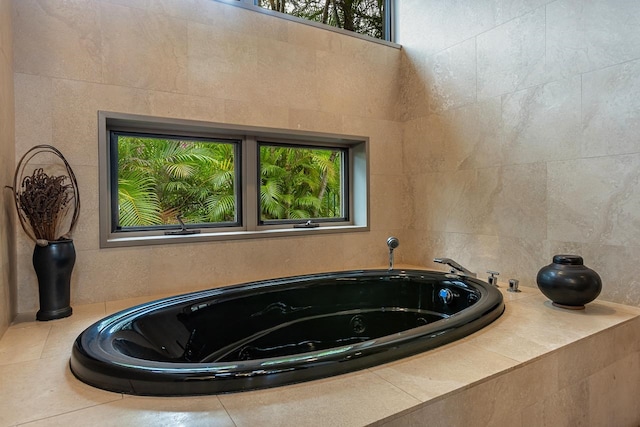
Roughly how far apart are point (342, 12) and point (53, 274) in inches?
103

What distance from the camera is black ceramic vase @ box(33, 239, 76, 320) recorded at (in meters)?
1.57

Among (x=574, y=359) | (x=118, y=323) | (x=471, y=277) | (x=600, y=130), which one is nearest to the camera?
(x=574, y=359)

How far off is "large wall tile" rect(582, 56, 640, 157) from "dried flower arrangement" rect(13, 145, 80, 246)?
264cm

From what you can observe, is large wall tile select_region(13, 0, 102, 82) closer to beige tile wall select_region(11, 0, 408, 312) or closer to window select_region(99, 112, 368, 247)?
beige tile wall select_region(11, 0, 408, 312)

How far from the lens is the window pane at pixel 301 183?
2551 millimetres

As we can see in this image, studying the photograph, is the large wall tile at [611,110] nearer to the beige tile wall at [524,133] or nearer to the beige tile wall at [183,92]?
the beige tile wall at [524,133]

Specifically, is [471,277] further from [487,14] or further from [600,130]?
[487,14]

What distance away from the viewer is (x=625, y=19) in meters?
1.69

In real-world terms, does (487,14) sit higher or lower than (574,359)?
higher

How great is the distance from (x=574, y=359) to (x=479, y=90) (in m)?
1.73

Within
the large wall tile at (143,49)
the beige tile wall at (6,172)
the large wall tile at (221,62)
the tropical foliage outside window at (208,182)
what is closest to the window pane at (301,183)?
the tropical foliage outside window at (208,182)

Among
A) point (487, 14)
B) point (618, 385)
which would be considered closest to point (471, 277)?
point (618, 385)

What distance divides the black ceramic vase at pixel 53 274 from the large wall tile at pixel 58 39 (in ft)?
2.85

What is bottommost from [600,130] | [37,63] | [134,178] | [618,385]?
[618,385]
